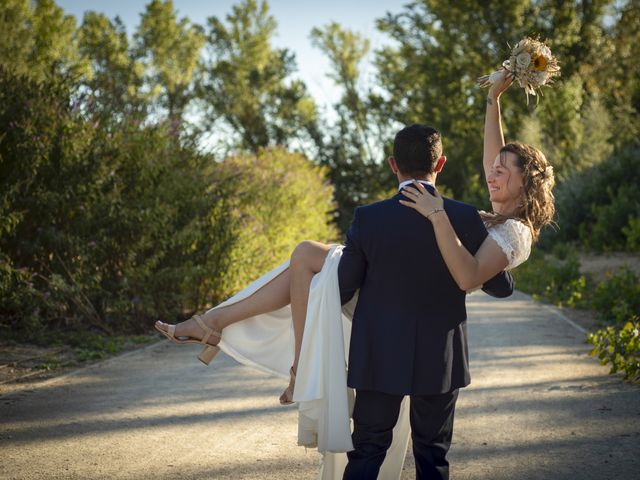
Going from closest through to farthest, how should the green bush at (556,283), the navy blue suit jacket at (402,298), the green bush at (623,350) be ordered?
1. the navy blue suit jacket at (402,298)
2. the green bush at (623,350)
3. the green bush at (556,283)

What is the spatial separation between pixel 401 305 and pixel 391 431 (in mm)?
616

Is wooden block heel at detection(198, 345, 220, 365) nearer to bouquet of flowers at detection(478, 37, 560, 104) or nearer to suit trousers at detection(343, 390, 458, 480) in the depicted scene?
suit trousers at detection(343, 390, 458, 480)

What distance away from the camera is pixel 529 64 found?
A: 4559 millimetres

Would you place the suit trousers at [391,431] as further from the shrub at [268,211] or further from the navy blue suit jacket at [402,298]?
the shrub at [268,211]

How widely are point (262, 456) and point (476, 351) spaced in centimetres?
481

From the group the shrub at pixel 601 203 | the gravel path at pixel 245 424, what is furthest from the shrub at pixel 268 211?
the shrub at pixel 601 203

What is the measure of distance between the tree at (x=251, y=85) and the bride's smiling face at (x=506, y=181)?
144ft

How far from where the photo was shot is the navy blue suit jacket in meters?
3.63

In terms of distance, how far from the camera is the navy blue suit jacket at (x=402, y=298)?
3.63m

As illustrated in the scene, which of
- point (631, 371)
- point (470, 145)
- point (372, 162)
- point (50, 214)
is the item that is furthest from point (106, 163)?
point (470, 145)

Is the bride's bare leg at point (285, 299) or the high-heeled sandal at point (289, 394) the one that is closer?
the bride's bare leg at point (285, 299)

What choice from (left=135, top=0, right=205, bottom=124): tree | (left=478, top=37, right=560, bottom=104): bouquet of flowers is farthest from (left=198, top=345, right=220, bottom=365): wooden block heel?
(left=135, top=0, right=205, bottom=124): tree

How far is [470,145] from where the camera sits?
44.1 metres

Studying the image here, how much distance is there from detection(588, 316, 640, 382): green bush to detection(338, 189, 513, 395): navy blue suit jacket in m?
4.42
